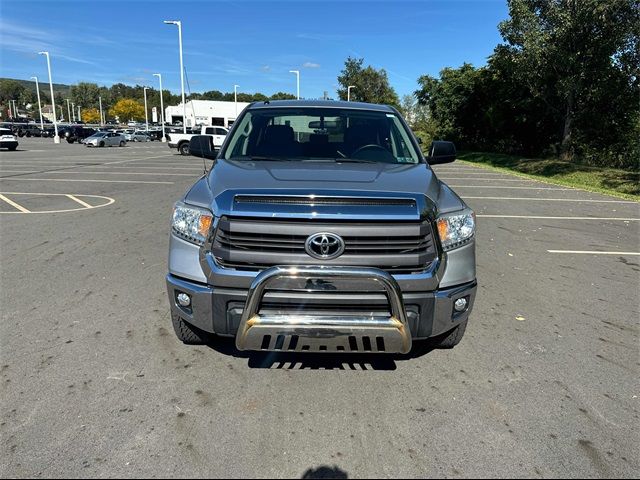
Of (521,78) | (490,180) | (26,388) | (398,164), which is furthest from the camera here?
(521,78)

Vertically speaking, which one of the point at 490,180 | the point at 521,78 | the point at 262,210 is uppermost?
the point at 521,78

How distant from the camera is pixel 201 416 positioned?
275 centimetres

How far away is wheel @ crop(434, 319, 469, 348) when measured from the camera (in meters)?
3.33

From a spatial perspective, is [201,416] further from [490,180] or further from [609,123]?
[609,123]

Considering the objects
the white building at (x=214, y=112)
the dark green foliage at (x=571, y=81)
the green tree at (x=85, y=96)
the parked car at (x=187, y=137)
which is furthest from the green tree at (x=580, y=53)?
the green tree at (x=85, y=96)

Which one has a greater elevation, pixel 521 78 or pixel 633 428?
pixel 521 78

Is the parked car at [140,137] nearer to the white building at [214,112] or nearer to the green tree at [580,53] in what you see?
the white building at [214,112]

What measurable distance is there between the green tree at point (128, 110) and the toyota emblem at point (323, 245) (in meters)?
136

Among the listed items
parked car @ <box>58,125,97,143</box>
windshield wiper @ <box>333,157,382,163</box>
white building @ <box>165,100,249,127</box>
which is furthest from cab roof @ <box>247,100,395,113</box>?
white building @ <box>165,100,249,127</box>

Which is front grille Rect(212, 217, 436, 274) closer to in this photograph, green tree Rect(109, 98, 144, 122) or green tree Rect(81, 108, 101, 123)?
green tree Rect(109, 98, 144, 122)

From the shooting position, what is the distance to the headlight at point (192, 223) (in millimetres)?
2918

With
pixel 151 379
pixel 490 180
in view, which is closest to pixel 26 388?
pixel 151 379

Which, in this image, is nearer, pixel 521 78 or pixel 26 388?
pixel 26 388

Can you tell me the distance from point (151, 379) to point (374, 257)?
5.46ft
